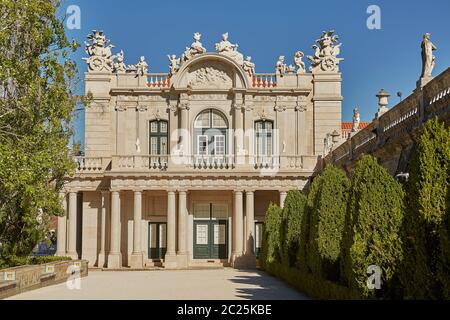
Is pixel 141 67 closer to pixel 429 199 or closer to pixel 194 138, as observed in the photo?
pixel 194 138

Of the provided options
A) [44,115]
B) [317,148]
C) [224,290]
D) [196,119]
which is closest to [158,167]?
[196,119]

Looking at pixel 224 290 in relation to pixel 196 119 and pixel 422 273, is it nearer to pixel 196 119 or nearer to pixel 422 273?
pixel 422 273

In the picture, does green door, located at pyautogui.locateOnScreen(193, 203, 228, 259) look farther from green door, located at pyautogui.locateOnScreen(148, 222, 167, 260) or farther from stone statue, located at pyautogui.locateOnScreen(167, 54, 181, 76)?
stone statue, located at pyautogui.locateOnScreen(167, 54, 181, 76)

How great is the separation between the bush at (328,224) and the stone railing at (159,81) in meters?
21.3

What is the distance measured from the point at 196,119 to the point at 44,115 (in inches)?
622

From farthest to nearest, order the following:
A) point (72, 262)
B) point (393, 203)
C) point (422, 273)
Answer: point (72, 262), point (393, 203), point (422, 273)

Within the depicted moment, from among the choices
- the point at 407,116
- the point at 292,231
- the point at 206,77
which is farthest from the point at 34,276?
the point at 206,77

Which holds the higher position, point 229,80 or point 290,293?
point 229,80

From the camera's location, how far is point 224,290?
71.6ft

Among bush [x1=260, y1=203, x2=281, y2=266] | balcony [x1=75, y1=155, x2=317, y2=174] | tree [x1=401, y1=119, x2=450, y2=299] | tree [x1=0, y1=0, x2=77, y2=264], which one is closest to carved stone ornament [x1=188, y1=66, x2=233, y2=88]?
balcony [x1=75, y1=155, x2=317, y2=174]

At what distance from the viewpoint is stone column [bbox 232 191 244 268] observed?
1417 inches

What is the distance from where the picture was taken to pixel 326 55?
39.2 metres

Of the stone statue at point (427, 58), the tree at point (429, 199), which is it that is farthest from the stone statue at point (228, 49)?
the tree at point (429, 199)

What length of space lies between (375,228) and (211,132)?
25486 mm
